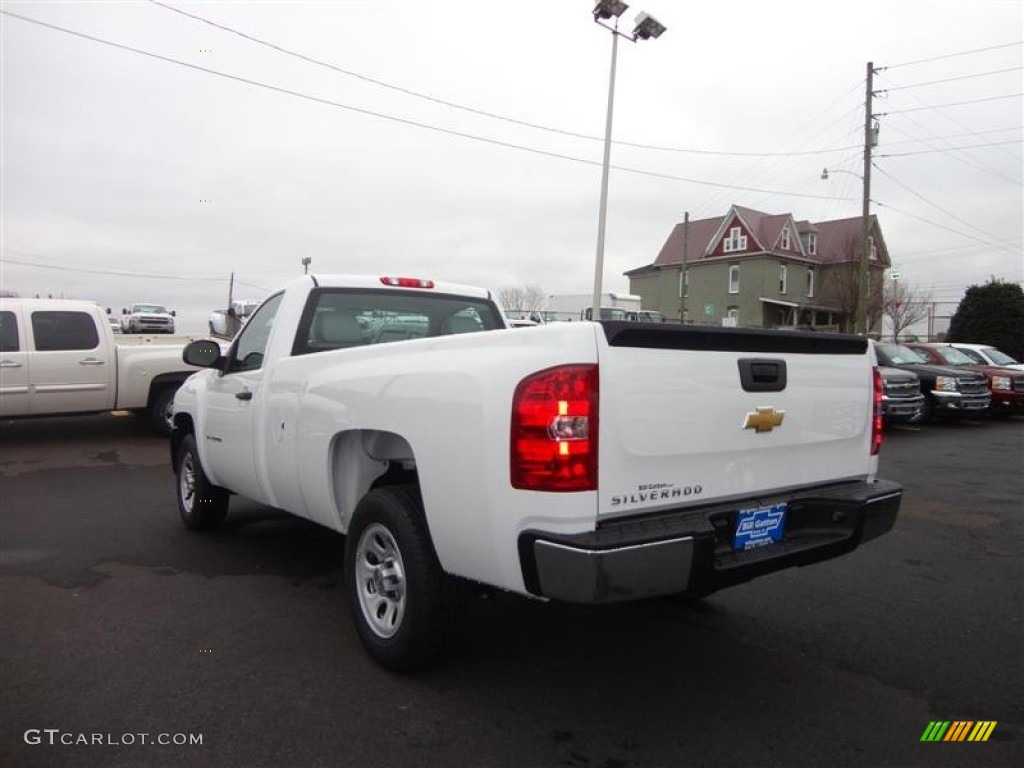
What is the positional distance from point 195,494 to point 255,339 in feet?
5.05

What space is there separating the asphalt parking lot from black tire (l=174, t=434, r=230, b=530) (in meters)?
0.18

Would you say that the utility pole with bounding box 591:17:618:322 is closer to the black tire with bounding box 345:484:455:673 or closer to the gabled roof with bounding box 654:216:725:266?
the black tire with bounding box 345:484:455:673

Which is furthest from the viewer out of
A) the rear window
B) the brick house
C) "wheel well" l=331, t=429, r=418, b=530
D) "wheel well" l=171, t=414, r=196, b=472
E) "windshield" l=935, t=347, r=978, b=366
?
the brick house

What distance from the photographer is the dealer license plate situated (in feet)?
9.54

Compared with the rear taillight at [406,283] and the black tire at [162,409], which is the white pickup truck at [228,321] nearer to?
the black tire at [162,409]

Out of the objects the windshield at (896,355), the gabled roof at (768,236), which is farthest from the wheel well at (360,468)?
the gabled roof at (768,236)

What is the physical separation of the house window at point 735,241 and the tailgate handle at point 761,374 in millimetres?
45729

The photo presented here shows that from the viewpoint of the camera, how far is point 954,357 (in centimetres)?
1636

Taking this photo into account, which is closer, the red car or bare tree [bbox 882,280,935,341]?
the red car

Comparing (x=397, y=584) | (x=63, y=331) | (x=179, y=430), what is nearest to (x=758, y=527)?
(x=397, y=584)

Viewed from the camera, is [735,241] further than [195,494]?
Yes

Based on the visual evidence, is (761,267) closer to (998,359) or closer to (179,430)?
(998,359)

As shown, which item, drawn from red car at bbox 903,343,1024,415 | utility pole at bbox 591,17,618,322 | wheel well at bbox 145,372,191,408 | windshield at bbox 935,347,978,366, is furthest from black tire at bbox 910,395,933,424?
wheel well at bbox 145,372,191,408

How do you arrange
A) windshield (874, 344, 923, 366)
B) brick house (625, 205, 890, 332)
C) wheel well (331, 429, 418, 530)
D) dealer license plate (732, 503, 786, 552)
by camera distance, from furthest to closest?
brick house (625, 205, 890, 332) < windshield (874, 344, 923, 366) < wheel well (331, 429, 418, 530) < dealer license plate (732, 503, 786, 552)
